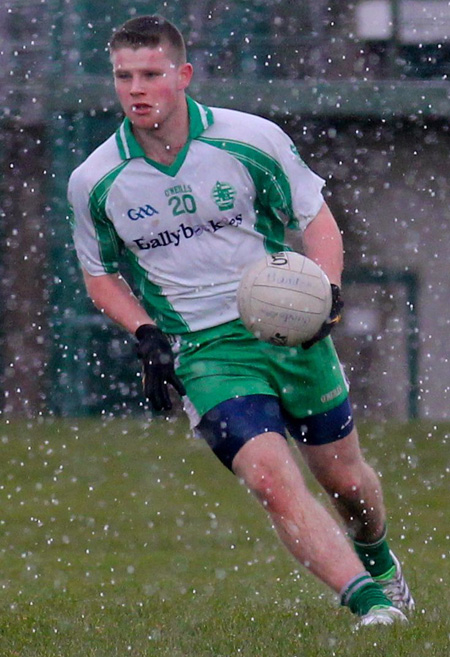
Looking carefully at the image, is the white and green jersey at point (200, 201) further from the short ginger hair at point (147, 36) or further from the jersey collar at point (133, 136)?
the short ginger hair at point (147, 36)

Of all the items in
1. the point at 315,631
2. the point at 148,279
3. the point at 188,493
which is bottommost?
the point at 188,493

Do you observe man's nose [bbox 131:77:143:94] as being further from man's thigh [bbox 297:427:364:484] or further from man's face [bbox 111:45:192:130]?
man's thigh [bbox 297:427:364:484]

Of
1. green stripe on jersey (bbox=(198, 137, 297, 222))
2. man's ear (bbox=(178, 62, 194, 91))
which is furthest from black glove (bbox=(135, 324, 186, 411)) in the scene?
man's ear (bbox=(178, 62, 194, 91))

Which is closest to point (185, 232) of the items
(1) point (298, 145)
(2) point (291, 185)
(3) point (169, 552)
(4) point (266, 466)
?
(2) point (291, 185)

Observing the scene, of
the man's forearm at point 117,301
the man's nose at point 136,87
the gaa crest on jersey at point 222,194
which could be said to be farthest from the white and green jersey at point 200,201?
the man's nose at point 136,87

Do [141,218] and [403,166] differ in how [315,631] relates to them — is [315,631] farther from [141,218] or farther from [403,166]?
[403,166]

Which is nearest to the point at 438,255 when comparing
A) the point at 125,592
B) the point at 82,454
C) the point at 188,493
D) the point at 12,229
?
the point at 12,229

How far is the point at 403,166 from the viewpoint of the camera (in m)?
18.7

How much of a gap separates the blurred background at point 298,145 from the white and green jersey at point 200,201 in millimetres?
11223

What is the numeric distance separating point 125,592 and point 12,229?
468 inches

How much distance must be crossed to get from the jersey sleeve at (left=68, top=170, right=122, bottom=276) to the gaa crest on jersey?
41cm

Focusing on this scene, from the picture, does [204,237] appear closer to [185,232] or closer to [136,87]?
[185,232]

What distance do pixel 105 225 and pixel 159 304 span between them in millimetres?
356

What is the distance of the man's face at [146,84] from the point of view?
4.80 metres
